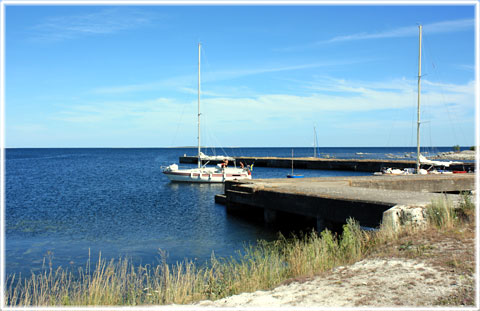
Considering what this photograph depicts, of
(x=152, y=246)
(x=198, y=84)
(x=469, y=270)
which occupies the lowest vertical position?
(x=152, y=246)

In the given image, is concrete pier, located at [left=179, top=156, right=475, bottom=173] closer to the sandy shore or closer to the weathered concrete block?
the weathered concrete block

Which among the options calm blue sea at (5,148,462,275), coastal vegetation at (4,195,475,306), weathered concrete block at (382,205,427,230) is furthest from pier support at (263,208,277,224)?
coastal vegetation at (4,195,475,306)

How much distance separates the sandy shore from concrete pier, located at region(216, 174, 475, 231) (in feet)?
12.8

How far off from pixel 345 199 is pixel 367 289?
8.62 metres

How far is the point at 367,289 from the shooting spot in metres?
6.84

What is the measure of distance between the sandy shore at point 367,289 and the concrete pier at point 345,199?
153 inches

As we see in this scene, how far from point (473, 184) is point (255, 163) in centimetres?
6973

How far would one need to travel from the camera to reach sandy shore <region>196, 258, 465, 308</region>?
6.37 m

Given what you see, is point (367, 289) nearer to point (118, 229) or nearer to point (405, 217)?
point (405, 217)

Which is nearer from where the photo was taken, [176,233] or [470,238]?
[470,238]

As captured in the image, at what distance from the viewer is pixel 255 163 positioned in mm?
94188

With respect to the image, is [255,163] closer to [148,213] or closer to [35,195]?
[35,195]

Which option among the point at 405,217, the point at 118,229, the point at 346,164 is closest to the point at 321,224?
the point at 405,217

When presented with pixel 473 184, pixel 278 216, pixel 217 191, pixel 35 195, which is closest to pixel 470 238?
pixel 278 216
